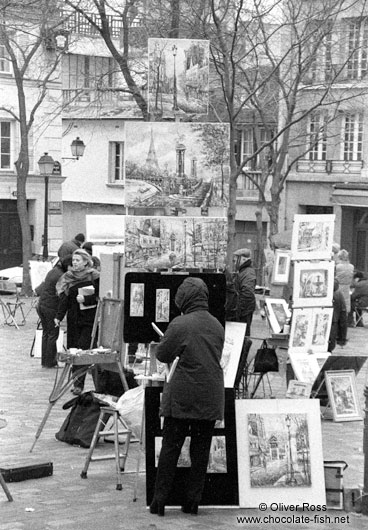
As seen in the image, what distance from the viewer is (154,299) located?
9.79 metres

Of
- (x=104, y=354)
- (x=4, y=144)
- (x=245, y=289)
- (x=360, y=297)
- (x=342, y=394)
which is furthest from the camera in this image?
(x=4, y=144)

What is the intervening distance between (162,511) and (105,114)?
3654cm

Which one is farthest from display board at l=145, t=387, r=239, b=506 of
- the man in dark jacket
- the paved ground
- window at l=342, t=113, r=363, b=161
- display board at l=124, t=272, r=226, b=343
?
window at l=342, t=113, r=363, b=161

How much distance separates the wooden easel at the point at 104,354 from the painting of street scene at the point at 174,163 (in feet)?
3.36

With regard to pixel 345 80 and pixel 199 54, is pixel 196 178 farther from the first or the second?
pixel 345 80

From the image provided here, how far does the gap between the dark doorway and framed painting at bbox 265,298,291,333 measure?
28.4 meters

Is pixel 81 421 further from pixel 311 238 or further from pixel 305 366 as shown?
pixel 311 238

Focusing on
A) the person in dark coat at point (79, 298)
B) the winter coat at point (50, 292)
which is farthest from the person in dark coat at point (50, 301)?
the person in dark coat at point (79, 298)

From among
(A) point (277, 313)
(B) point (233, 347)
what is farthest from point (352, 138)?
(B) point (233, 347)

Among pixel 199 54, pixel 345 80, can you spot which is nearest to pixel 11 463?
pixel 199 54

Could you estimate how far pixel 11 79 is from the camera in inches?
1689

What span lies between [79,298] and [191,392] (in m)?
6.42

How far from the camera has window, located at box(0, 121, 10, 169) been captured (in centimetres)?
4372

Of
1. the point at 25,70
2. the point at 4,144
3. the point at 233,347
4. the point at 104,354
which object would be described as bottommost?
the point at 233,347
